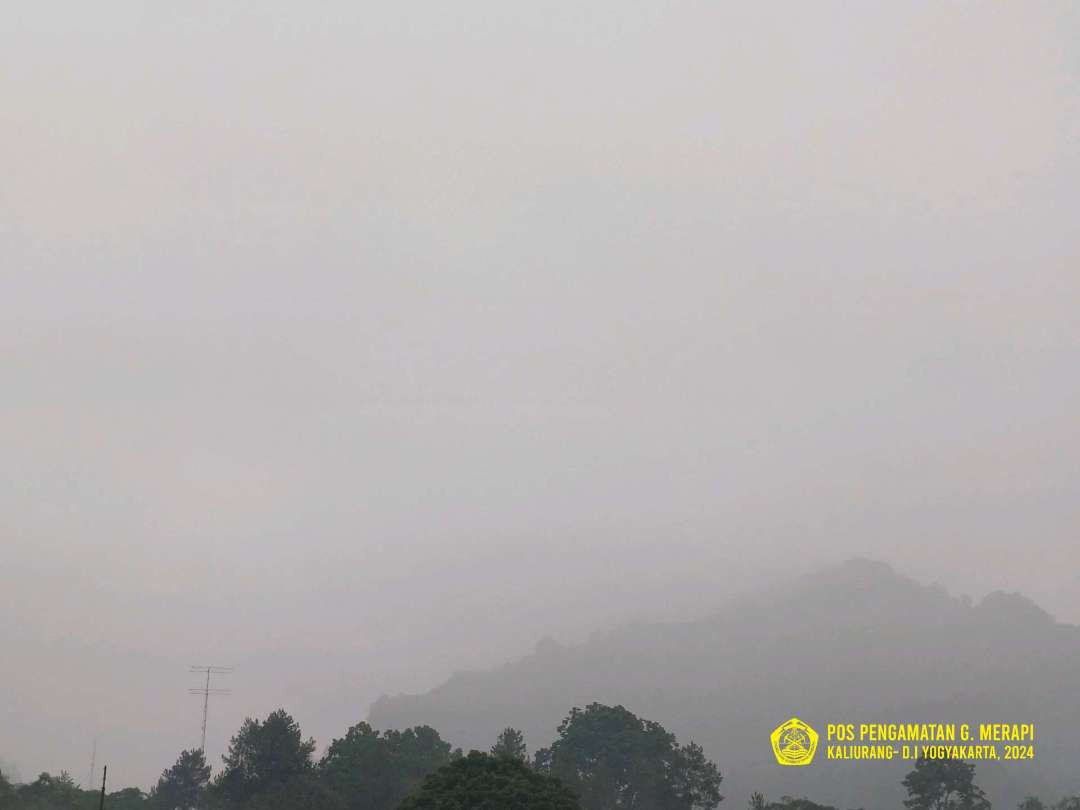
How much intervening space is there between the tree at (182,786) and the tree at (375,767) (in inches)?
1249

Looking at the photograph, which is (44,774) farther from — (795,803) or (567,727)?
(795,803)

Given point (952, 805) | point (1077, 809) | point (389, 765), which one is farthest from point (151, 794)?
point (1077, 809)

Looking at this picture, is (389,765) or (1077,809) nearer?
(389,765)

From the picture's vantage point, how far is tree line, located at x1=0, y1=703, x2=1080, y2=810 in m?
117

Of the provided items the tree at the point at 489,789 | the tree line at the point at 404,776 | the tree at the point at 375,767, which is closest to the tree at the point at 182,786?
the tree line at the point at 404,776

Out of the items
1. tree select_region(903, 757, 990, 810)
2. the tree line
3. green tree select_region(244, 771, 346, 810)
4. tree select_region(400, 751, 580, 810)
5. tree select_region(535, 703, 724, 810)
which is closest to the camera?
tree select_region(400, 751, 580, 810)

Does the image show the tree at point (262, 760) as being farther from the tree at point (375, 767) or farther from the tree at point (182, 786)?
the tree at point (182, 786)

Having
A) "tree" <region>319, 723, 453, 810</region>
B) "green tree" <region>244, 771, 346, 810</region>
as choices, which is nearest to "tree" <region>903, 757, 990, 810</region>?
"tree" <region>319, 723, 453, 810</region>

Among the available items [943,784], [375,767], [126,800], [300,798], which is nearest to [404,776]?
[375,767]

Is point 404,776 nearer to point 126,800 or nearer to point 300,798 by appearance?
point 300,798

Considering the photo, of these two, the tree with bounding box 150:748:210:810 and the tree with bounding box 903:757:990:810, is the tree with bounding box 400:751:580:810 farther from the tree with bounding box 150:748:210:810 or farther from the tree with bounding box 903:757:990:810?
the tree with bounding box 150:748:210:810

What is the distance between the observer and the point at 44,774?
11888 cm

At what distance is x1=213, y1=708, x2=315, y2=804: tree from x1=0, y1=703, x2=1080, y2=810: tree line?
118 mm

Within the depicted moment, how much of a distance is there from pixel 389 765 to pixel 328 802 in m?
14.4
